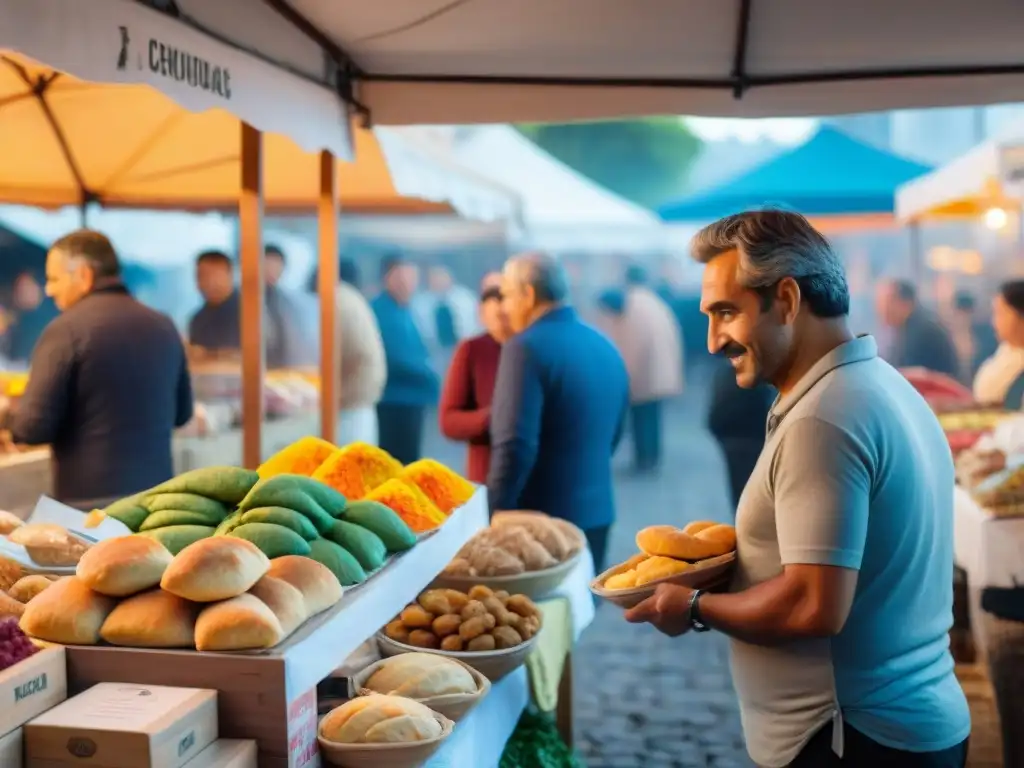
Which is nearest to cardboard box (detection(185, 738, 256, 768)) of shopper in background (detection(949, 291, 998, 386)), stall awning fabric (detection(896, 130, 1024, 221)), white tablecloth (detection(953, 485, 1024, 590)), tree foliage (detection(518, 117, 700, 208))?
white tablecloth (detection(953, 485, 1024, 590))

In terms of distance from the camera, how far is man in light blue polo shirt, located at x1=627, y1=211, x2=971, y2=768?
1833 mm

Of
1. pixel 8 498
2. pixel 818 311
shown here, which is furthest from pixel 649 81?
pixel 8 498

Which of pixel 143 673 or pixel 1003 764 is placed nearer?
pixel 143 673

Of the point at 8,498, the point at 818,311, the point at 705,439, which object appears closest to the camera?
the point at 818,311

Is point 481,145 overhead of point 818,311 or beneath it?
overhead

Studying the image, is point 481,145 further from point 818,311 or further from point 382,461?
point 818,311

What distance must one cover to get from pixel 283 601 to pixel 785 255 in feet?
3.45

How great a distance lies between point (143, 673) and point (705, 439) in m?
12.4

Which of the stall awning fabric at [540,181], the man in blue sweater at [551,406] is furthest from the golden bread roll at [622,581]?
the stall awning fabric at [540,181]

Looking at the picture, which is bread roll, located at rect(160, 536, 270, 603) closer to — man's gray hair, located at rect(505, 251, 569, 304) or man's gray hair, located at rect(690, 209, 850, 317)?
man's gray hair, located at rect(690, 209, 850, 317)

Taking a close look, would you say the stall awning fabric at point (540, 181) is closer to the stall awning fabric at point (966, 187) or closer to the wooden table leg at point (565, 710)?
the stall awning fabric at point (966, 187)

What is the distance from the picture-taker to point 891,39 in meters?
3.51

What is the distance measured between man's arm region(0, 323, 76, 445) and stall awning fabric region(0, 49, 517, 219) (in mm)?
1269

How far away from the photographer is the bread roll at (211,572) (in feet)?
6.14
